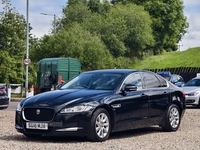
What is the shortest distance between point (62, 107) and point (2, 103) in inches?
368

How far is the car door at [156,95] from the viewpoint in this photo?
41.1ft

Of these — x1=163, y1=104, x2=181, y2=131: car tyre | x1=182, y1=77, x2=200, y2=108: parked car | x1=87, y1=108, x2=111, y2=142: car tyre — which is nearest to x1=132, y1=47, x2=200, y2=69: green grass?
x1=182, y1=77, x2=200, y2=108: parked car

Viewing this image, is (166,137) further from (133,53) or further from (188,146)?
(133,53)

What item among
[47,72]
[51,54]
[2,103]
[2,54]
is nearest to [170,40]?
[51,54]

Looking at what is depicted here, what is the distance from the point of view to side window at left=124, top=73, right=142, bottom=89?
12.2m

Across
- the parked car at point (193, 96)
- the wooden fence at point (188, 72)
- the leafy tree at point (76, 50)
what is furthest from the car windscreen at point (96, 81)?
the leafy tree at point (76, 50)

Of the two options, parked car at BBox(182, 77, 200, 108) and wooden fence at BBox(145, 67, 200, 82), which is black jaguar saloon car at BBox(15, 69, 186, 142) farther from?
wooden fence at BBox(145, 67, 200, 82)

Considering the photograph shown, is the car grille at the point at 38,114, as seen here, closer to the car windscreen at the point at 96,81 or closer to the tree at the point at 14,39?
the car windscreen at the point at 96,81

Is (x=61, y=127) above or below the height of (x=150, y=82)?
below

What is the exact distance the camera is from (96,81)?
1209 centimetres

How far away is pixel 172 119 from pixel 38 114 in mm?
3731

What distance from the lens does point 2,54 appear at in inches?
1935

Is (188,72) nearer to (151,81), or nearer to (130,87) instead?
(151,81)

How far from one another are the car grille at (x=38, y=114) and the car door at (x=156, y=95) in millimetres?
2675
